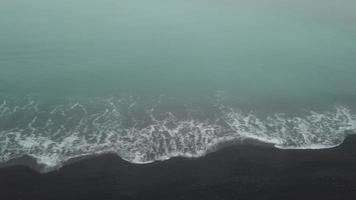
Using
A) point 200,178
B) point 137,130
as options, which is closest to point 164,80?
point 137,130

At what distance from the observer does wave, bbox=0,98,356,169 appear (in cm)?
4672

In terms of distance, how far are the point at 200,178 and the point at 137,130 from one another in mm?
12583

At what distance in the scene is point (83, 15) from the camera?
8762cm

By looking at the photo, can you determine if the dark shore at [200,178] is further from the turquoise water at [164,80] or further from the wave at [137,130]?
the turquoise water at [164,80]

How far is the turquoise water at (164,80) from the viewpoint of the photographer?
49.8 m

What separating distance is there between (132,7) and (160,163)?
199 ft

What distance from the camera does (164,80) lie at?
63.1 metres

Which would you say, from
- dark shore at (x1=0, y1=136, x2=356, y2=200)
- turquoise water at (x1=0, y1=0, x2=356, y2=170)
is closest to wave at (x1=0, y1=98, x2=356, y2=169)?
→ turquoise water at (x1=0, y1=0, x2=356, y2=170)

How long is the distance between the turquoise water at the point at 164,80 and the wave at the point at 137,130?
0.65 feet

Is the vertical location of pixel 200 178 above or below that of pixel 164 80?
below

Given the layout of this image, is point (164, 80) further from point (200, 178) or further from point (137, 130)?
point (200, 178)

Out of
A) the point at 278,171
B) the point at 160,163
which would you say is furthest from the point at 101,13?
the point at 278,171

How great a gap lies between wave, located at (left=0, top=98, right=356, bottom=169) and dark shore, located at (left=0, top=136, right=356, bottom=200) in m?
2.18

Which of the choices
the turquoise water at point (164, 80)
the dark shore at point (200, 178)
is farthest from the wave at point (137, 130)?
the dark shore at point (200, 178)
